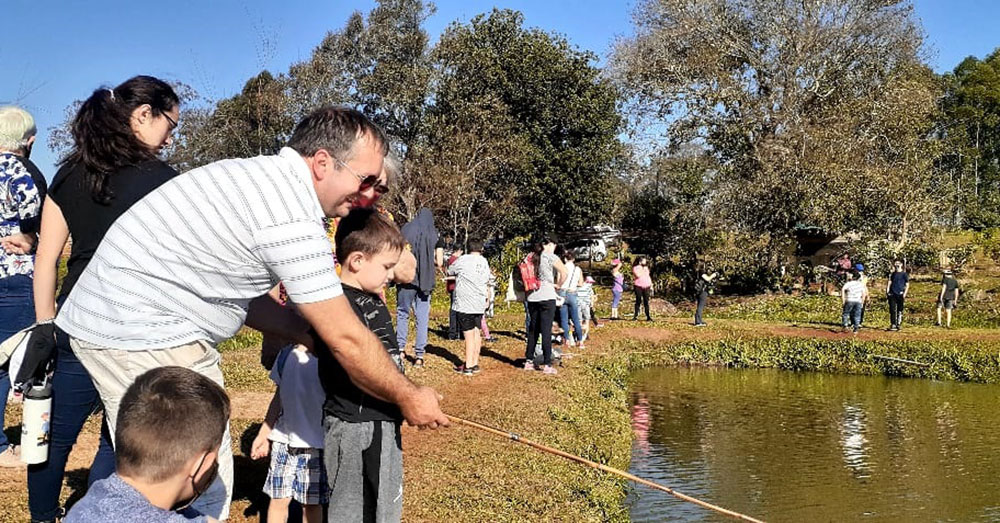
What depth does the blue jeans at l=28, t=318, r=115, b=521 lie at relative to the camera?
2.77 m

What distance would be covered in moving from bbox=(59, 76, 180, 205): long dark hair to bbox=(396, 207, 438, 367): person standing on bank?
5.96m

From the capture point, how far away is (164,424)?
2.10 meters

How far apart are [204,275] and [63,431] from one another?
1.35m

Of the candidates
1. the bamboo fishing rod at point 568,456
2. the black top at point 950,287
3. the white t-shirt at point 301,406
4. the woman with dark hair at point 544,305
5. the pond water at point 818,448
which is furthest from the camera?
the black top at point 950,287

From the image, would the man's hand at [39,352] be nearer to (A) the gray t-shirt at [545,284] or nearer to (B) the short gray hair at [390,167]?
(B) the short gray hair at [390,167]

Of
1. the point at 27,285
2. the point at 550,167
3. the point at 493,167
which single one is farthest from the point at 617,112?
the point at 27,285

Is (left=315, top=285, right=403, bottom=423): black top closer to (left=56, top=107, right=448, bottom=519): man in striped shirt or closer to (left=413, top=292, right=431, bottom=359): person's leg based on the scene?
(left=56, top=107, right=448, bottom=519): man in striped shirt

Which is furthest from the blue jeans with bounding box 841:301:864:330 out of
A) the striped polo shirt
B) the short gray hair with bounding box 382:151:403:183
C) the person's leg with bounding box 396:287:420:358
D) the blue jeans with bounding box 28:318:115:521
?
the striped polo shirt

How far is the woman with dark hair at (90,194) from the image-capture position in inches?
111

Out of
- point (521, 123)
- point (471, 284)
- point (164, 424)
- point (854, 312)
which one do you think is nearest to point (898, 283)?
point (854, 312)

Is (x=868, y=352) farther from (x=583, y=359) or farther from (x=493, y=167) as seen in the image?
(x=493, y=167)

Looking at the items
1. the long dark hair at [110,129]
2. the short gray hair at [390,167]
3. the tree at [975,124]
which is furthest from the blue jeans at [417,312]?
the tree at [975,124]

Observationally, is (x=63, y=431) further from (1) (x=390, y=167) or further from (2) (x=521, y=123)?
(2) (x=521, y=123)

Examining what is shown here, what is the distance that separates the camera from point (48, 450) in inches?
131
